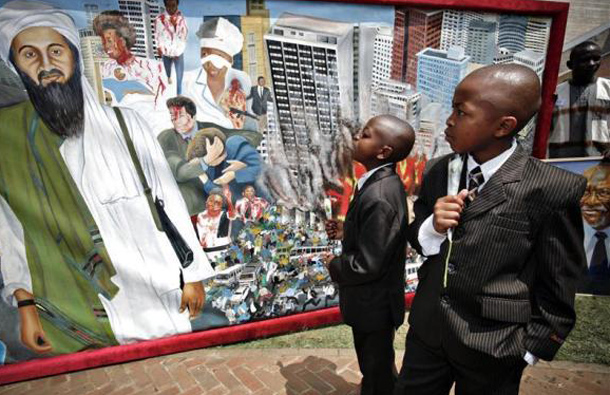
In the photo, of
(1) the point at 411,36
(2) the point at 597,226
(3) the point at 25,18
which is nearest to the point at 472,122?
(1) the point at 411,36

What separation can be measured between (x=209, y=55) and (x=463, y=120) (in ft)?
6.58

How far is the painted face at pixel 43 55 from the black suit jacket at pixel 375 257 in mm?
2153

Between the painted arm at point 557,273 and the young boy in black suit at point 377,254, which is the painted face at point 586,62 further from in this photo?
the painted arm at point 557,273

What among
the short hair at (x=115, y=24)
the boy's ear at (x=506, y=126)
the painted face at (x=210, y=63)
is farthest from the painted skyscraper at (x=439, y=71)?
the short hair at (x=115, y=24)

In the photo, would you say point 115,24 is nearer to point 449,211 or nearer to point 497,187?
point 449,211

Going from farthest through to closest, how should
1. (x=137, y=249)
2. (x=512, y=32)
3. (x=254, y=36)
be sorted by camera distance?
(x=512, y=32), (x=137, y=249), (x=254, y=36)

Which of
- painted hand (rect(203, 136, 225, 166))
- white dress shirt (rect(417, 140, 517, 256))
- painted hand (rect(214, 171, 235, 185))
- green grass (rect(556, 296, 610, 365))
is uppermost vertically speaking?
white dress shirt (rect(417, 140, 517, 256))

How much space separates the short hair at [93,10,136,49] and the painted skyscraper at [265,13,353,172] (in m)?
0.96

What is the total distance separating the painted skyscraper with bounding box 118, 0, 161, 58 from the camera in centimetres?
259

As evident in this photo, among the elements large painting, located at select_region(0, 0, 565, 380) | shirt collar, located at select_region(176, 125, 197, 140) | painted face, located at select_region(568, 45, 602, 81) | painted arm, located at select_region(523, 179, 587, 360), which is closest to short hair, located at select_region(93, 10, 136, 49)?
large painting, located at select_region(0, 0, 565, 380)

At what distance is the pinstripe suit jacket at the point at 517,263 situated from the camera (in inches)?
57.9

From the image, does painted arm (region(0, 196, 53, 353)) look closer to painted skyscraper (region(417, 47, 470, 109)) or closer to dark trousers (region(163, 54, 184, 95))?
Answer: dark trousers (region(163, 54, 184, 95))

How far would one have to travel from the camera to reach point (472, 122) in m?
1.47

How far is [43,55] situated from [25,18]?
0.23 meters
